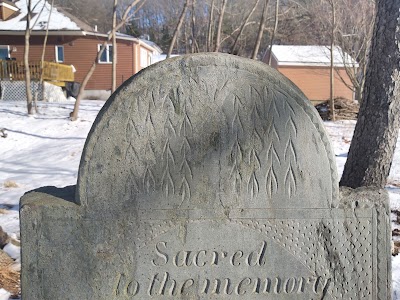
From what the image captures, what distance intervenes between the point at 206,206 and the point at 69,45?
30715mm

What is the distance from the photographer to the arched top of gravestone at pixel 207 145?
2363 millimetres

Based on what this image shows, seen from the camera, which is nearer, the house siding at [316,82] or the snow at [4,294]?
the snow at [4,294]

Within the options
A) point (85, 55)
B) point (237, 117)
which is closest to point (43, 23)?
point (85, 55)

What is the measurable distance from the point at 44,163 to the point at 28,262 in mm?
9335

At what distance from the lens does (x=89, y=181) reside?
7.82ft

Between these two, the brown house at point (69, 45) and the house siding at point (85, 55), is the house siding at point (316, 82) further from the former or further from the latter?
the brown house at point (69, 45)

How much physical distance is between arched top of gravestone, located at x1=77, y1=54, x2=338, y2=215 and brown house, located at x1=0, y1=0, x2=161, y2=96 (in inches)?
1116

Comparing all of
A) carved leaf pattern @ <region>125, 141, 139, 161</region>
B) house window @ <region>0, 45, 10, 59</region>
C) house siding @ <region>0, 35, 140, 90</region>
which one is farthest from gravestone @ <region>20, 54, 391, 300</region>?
house window @ <region>0, 45, 10, 59</region>

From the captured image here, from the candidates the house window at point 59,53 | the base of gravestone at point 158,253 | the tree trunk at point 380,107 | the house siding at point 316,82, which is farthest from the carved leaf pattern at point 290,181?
the house siding at point 316,82

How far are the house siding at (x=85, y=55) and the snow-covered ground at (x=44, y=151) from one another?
998cm

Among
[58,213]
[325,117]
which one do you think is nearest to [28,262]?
[58,213]

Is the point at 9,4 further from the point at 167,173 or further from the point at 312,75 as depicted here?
the point at 167,173

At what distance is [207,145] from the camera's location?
2414 millimetres

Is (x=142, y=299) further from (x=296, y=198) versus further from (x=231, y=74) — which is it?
(x=231, y=74)
